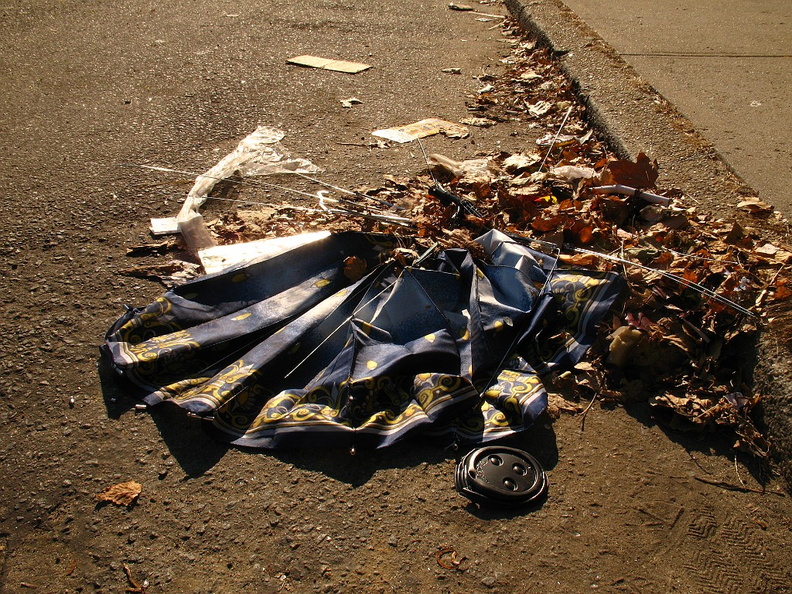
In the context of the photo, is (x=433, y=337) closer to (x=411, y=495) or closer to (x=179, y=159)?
(x=411, y=495)

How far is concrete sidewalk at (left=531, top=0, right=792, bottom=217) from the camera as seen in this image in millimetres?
3934

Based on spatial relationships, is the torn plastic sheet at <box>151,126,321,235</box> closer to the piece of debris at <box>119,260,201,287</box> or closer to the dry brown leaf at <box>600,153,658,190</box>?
the piece of debris at <box>119,260,201,287</box>

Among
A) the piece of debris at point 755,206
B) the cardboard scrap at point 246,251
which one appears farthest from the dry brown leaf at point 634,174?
the cardboard scrap at point 246,251

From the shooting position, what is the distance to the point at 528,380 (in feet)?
7.93

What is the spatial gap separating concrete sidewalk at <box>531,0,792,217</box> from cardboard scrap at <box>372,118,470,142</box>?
61.0 inches

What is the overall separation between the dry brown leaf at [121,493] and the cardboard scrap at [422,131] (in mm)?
2919

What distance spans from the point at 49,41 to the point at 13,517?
17.9 ft

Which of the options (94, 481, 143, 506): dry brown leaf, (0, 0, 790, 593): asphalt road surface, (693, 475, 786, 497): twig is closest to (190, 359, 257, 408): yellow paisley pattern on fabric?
(0, 0, 790, 593): asphalt road surface

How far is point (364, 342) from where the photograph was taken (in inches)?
97.7

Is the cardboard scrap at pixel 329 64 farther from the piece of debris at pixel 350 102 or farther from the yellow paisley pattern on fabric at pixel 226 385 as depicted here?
the yellow paisley pattern on fabric at pixel 226 385

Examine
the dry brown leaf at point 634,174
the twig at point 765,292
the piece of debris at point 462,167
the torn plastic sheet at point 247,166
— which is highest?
the twig at point 765,292

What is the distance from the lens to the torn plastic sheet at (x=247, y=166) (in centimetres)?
348

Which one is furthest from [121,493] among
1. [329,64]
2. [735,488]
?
[329,64]

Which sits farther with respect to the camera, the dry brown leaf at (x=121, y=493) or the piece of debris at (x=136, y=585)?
the dry brown leaf at (x=121, y=493)
